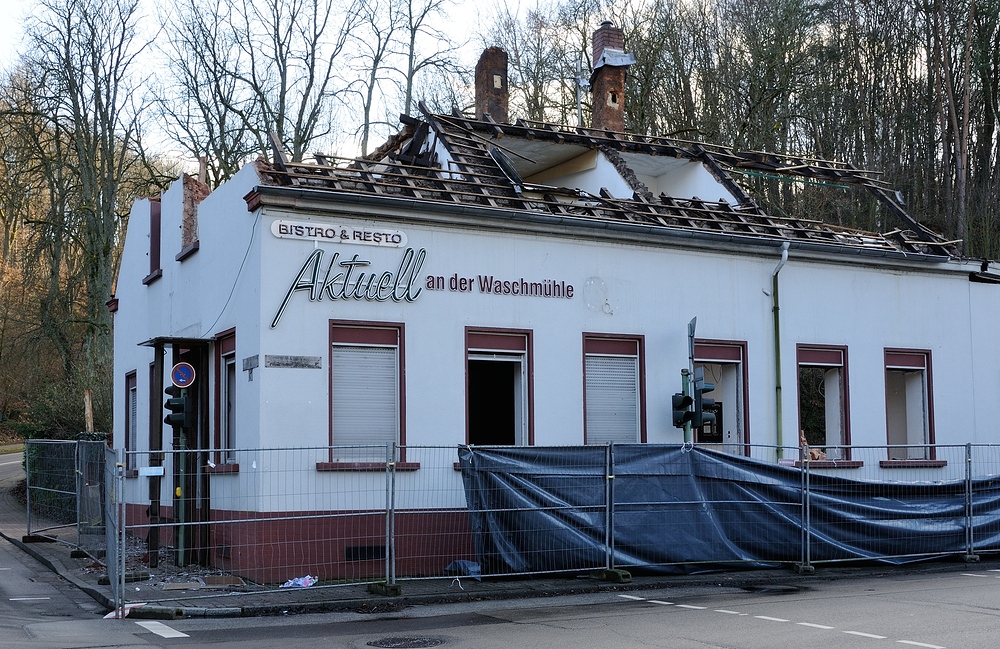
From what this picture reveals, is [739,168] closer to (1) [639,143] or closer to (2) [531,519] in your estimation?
(1) [639,143]

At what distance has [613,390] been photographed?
1744 cm

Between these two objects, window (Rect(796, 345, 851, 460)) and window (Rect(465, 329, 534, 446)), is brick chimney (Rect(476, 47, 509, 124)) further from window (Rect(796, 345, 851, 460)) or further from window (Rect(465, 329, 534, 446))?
window (Rect(796, 345, 851, 460))

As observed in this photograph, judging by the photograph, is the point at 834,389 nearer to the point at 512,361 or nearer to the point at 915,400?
the point at 915,400

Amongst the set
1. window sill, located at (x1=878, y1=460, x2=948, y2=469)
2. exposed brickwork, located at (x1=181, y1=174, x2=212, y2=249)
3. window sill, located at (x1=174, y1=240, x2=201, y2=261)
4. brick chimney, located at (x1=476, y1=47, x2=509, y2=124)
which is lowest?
window sill, located at (x1=878, y1=460, x2=948, y2=469)

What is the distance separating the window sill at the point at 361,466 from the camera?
14.7 m

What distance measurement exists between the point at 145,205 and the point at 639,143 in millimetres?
10110

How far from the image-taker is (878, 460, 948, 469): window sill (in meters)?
19.4

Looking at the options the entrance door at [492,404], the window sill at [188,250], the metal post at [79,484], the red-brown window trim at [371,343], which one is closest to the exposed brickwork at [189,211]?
the window sill at [188,250]

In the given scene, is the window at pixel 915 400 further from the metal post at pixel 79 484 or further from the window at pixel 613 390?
the metal post at pixel 79 484

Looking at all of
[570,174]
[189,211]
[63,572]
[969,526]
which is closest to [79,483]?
[63,572]

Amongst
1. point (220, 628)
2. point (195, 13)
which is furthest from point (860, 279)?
point (195, 13)

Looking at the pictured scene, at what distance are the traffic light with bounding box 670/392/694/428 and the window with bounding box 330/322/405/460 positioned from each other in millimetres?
4230

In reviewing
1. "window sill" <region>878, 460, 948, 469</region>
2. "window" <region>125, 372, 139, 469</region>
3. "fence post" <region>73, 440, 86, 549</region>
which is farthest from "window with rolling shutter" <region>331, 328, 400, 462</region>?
"window sill" <region>878, 460, 948, 469</region>

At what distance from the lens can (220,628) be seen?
11555mm
